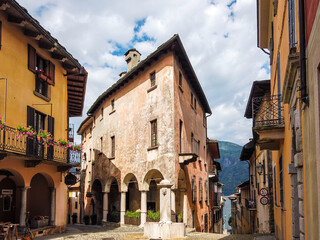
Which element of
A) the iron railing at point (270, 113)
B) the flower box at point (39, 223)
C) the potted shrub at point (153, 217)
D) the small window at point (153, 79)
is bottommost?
the potted shrub at point (153, 217)

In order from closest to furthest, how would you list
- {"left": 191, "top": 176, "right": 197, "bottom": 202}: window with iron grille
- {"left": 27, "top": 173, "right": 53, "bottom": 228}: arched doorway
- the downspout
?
the downspout < {"left": 27, "top": 173, "right": 53, "bottom": 228}: arched doorway < {"left": 191, "top": 176, "right": 197, "bottom": 202}: window with iron grille

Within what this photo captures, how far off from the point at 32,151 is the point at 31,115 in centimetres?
180

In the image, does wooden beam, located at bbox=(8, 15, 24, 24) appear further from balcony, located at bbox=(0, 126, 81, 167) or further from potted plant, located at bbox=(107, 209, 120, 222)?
potted plant, located at bbox=(107, 209, 120, 222)

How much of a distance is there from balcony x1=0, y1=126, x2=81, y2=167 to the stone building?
5697mm

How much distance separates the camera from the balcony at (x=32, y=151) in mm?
12578

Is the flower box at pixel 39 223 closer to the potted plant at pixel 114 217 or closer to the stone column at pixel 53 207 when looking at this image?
the stone column at pixel 53 207

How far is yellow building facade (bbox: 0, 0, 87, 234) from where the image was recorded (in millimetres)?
13406

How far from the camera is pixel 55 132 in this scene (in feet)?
57.0

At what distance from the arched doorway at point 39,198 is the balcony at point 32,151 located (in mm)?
2097

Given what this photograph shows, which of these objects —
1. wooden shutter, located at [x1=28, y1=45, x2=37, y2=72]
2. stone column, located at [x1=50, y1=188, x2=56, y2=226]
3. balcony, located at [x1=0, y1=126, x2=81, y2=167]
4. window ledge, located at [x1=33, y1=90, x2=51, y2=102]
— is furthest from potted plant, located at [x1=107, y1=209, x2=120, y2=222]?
wooden shutter, located at [x1=28, y1=45, x2=37, y2=72]

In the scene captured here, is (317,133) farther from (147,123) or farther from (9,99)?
(147,123)

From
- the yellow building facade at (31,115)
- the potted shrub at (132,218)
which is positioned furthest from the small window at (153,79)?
the potted shrub at (132,218)

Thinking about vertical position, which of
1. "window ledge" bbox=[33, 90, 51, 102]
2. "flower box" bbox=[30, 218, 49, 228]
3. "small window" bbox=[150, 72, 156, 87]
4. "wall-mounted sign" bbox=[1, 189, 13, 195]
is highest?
"small window" bbox=[150, 72, 156, 87]

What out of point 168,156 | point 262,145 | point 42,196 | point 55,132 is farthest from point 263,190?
point 42,196
